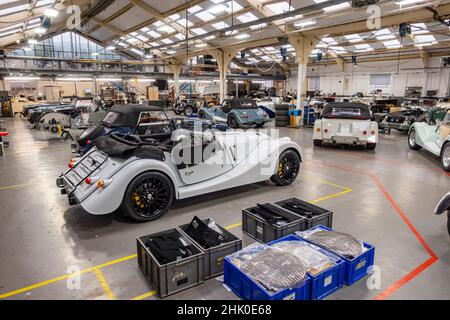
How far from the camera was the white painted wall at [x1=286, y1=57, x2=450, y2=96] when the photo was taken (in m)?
21.9

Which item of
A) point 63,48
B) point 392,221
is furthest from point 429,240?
point 63,48

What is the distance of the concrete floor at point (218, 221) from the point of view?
2801 millimetres

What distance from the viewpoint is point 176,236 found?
10.7 ft

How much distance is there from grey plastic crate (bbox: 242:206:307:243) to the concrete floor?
18 cm

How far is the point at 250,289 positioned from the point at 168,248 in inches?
35.2

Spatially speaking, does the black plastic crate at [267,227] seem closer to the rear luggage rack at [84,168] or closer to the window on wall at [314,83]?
the rear luggage rack at [84,168]

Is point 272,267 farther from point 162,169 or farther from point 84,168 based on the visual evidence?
point 84,168

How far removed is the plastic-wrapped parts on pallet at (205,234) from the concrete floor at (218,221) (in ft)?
1.34

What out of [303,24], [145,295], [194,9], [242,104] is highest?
[194,9]

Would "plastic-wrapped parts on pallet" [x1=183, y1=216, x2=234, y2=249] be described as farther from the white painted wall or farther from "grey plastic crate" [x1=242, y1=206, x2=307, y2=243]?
the white painted wall

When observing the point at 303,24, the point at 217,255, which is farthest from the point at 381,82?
the point at 217,255

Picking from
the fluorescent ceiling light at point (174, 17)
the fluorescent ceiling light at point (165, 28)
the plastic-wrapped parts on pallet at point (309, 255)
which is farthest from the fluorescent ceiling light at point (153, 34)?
the plastic-wrapped parts on pallet at point (309, 255)

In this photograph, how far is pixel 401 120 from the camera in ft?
41.7
